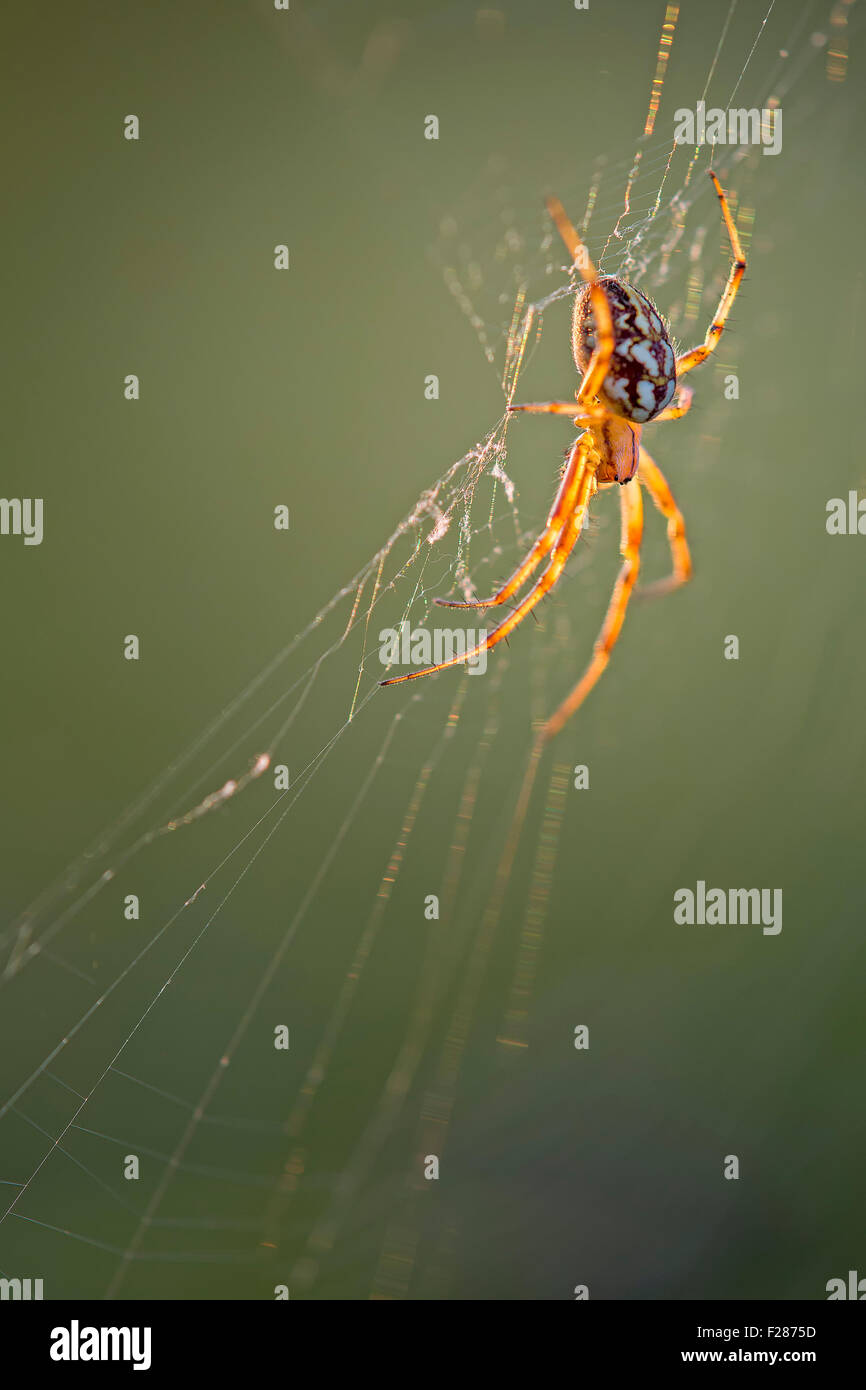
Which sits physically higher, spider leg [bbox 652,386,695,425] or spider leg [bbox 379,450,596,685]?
spider leg [bbox 652,386,695,425]

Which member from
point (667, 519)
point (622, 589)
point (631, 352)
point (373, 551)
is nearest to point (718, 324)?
point (631, 352)

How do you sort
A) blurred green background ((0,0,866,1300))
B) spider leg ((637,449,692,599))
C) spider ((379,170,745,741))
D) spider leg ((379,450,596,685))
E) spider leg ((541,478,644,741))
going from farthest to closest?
blurred green background ((0,0,866,1300))
spider leg ((637,449,692,599))
spider leg ((541,478,644,741))
spider leg ((379,450,596,685))
spider ((379,170,745,741))

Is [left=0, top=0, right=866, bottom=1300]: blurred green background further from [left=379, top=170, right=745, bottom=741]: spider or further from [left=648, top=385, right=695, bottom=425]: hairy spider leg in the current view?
[left=648, top=385, right=695, bottom=425]: hairy spider leg

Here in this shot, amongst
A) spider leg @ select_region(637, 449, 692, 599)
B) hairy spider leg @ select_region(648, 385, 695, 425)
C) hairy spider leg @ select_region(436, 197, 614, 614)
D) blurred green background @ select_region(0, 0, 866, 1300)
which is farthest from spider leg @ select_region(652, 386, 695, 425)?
blurred green background @ select_region(0, 0, 866, 1300)

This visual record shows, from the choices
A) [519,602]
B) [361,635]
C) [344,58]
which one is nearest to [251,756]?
[519,602]

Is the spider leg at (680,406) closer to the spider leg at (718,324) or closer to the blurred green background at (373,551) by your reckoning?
the spider leg at (718,324)

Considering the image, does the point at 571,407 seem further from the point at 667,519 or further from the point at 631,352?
the point at 667,519
